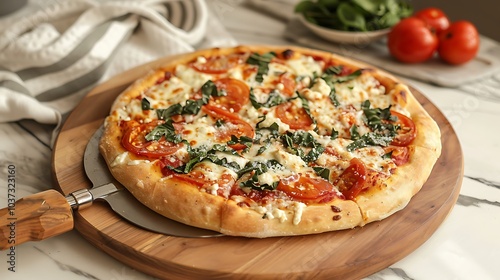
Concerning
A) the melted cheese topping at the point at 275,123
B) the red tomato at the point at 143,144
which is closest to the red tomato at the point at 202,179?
the melted cheese topping at the point at 275,123

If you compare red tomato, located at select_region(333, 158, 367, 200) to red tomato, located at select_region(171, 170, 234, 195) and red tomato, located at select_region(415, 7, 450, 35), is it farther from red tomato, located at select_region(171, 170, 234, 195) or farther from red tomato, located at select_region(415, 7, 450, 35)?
red tomato, located at select_region(415, 7, 450, 35)

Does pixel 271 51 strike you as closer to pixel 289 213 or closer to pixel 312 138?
pixel 312 138

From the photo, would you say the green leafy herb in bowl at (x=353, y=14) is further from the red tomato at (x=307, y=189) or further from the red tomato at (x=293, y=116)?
the red tomato at (x=307, y=189)

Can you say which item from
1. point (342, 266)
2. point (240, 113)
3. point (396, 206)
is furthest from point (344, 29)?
point (342, 266)

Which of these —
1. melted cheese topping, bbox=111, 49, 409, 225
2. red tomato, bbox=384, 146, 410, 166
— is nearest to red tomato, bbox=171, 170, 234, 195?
melted cheese topping, bbox=111, 49, 409, 225

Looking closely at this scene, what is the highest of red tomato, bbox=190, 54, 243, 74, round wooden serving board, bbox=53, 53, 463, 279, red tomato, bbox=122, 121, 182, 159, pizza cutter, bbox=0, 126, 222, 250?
red tomato, bbox=190, 54, 243, 74

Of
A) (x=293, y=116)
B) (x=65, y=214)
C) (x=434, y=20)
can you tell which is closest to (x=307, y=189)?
(x=293, y=116)

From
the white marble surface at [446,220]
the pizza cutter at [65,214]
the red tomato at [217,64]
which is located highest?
the red tomato at [217,64]
